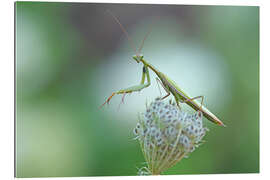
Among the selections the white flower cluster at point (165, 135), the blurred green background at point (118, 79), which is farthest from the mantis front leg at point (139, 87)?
the blurred green background at point (118, 79)

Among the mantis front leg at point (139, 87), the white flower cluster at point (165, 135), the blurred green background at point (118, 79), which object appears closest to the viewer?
the white flower cluster at point (165, 135)

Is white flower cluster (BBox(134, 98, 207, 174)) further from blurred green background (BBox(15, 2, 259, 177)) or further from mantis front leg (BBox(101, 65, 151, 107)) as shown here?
blurred green background (BBox(15, 2, 259, 177))

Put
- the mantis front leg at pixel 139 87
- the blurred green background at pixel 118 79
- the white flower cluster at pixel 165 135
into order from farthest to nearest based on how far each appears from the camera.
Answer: the blurred green background at pixel 118 79
the mantis front leg at pixel 139 87
the white flower cluster at pixel 165 135

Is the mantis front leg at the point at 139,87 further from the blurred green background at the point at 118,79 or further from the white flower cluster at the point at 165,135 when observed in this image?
the blurred green background at the point at 118,79

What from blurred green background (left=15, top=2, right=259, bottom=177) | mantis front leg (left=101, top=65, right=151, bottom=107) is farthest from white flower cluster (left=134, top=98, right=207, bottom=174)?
blurred green background (left=15, top=2, right=259, bottom=177)

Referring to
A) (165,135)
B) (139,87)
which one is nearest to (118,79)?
(139,87)

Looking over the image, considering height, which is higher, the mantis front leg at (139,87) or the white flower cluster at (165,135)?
the mantis front leg at (139,87)
